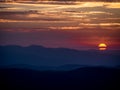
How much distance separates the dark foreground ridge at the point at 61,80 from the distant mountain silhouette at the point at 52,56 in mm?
123

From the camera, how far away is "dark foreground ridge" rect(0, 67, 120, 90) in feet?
15.7

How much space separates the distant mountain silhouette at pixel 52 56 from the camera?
→ 4805 mm

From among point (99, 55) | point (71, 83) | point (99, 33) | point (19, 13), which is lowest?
point (71, 83)

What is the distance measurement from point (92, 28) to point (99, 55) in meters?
0.42

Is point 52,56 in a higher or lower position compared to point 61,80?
higher

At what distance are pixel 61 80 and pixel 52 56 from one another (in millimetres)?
389

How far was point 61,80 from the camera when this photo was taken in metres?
4.87

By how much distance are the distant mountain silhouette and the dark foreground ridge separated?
12 centimetres

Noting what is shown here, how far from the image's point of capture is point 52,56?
485 centimetres

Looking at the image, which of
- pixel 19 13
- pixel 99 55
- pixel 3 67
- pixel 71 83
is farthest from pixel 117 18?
pixel 3 67

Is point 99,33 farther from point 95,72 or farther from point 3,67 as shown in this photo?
point 3,67

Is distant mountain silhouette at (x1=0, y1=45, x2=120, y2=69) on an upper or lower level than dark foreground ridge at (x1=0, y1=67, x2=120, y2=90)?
upper

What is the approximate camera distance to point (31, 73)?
4934 millimetres

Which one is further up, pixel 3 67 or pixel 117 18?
pixel 117 18
